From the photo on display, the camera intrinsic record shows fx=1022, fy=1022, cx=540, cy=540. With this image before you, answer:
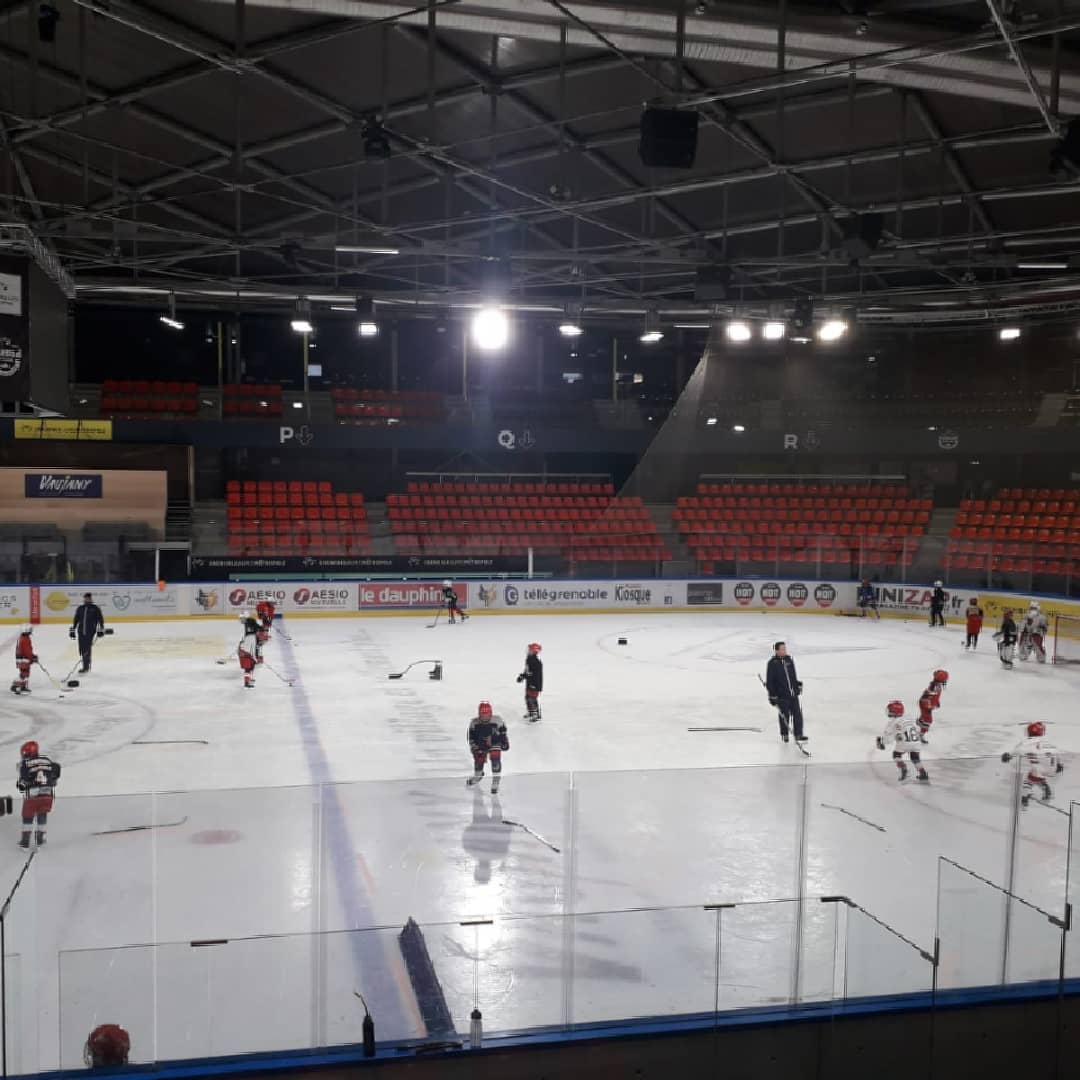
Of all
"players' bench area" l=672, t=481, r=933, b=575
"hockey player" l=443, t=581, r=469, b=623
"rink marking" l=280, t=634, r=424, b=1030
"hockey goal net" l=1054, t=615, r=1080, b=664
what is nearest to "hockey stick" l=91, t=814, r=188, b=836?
"rink marking" l=280, t=634, r=424, b=1030

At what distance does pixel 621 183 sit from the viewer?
17.6 meters

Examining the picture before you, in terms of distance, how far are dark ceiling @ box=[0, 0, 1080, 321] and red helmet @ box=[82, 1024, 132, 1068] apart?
29.7 feet

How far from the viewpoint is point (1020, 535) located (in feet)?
91.0

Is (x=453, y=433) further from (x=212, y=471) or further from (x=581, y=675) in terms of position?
(x=581, y=675)

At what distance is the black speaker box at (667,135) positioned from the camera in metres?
10.4

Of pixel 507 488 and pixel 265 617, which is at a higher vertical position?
pixel 507 488

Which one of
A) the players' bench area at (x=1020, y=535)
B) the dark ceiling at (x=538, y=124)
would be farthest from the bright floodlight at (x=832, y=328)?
the players' bench area at (x=1020, y=535)

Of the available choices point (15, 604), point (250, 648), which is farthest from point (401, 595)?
point (250, 648)

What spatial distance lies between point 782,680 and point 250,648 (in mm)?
8674

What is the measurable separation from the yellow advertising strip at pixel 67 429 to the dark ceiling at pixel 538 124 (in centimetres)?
670

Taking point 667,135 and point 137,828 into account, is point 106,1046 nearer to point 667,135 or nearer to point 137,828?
point 137,828

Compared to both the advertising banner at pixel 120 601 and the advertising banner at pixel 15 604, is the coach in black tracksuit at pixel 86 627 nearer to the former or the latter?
the advertising banner at pixel 120 601

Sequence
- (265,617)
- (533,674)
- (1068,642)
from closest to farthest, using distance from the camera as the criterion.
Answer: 1. (533,674)
2. (265,617)
3. (1068,642)

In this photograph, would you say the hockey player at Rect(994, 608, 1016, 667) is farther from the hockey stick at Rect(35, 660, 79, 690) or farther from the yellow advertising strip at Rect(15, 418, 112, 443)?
the yellow advertising strip at Rect(15, 418, 112, 443)
